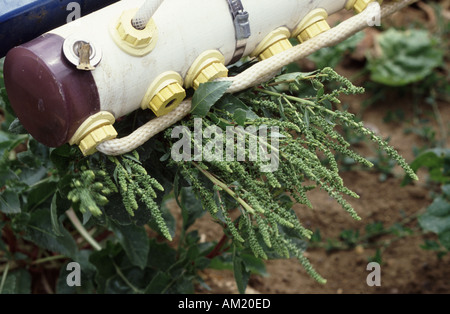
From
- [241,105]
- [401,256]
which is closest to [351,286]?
[401,256]

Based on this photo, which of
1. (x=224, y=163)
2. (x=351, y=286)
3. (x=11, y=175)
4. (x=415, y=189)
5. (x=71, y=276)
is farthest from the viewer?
(x=415, y=189)

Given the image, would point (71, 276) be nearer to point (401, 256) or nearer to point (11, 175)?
point (11, 175)

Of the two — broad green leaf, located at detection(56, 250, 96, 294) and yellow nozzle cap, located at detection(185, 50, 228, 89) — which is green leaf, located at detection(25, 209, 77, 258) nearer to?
broad green leaf, located at detection(56, 250, 96, 294)

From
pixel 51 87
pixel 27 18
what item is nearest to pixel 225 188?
pixel 51 87

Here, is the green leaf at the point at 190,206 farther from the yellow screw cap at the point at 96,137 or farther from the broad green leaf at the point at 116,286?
the yellow screw cap at the point at 96,137

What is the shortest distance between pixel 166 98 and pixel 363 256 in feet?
3.32

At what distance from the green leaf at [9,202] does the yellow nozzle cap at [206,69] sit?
49cm

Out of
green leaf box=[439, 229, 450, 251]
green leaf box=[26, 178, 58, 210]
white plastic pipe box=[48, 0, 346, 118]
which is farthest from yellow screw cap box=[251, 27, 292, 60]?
green leaf box=[439, 229, 450, 251]

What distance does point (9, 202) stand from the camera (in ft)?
4.45

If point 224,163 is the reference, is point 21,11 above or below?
above

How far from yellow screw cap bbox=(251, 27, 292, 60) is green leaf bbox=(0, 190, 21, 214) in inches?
24.1

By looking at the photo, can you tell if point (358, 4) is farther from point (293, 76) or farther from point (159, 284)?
point (159, 284)

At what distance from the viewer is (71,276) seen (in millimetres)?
1534

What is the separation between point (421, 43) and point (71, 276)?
1642 mm
